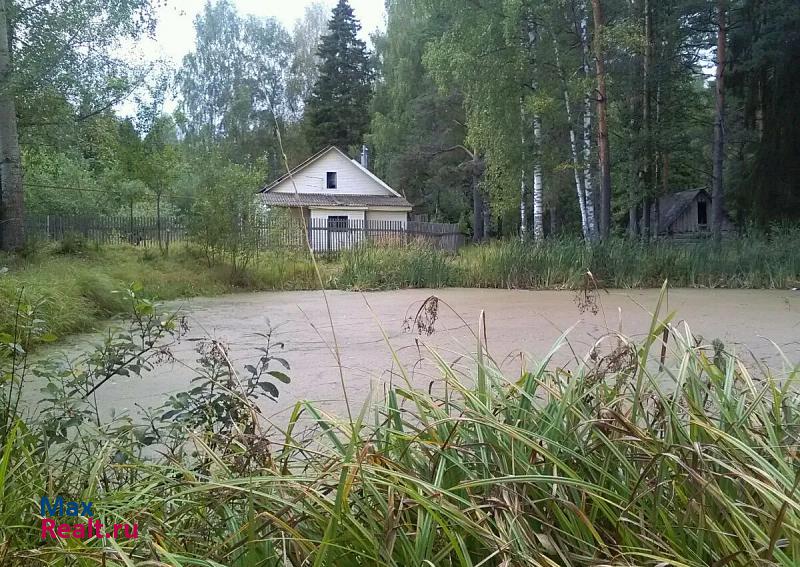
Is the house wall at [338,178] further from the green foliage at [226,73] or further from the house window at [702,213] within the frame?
the house window at [702,213]

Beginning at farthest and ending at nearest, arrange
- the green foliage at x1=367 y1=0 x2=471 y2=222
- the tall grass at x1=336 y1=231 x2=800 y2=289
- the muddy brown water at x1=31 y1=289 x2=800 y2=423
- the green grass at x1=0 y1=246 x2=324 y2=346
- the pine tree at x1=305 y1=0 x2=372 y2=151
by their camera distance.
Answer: the pine tree at x1=305 y1=0 x2=372 y2=151 < the green foliage at x1=367 y1=0 x2=471 y2=222 < the tall grass at x1=336 y1=231 x2=800 y2=289 < the green grass at x1=0 y1=246 x2=324 y2=346 < the muddy brown water at x1=31 y1=289 x2=800 y2=423

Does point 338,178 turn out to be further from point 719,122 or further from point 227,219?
point 719,122

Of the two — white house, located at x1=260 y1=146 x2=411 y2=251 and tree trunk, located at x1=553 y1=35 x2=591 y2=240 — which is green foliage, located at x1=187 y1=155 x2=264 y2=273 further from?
white house, located at x1=260 y1=146 x2=411 y2=251

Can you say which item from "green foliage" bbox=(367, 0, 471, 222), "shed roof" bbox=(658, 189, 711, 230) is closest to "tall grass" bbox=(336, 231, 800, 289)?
"green foliage" bbox=(367, 0, 471, 222)

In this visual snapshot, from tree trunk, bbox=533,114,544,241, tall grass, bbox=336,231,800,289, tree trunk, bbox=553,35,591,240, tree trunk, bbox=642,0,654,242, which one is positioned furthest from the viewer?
tree trunk, bbox=642,0,654,242

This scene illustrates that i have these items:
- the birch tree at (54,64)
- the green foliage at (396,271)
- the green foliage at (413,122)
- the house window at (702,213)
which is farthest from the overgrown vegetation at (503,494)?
the house window at (702,213)

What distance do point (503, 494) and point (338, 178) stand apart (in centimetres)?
2402

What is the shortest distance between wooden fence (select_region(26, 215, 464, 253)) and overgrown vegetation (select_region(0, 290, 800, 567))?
952 cm

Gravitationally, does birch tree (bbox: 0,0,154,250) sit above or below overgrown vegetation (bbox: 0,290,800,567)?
above

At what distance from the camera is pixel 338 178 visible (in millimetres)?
24391

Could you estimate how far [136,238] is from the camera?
1487cm

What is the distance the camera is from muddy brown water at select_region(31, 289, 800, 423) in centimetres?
296

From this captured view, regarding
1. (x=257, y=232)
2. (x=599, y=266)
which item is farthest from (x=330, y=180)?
(x=599, y=266)

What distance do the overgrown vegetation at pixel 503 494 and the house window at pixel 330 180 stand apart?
77.3ft
